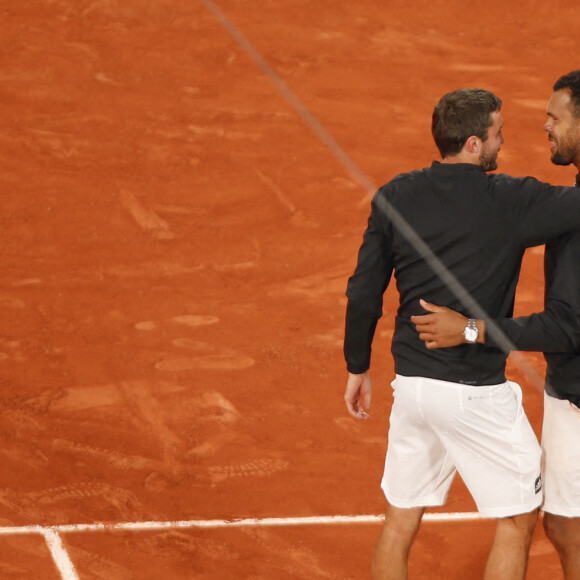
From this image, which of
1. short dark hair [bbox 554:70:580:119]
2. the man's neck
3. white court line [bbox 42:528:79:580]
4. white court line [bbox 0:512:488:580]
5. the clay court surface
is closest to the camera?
the man's neck

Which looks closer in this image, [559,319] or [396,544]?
[559,319]

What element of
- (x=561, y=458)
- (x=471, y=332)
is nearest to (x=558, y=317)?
(x=471, y=332)

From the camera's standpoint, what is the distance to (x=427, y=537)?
5.37 meters

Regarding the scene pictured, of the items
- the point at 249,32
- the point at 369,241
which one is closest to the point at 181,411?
the point at 369,241

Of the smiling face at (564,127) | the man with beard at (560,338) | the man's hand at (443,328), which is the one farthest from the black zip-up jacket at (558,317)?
the smiling face at (564,127)

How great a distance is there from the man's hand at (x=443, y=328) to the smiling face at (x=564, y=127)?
32.8 inches

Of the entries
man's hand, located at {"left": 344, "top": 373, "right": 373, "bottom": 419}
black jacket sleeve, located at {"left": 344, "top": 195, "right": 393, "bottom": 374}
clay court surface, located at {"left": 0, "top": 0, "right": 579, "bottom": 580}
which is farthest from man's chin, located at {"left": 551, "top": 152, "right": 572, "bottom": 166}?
clay court surface, located at {"left": 0, "top": 0, "right": 579, "bottom": 580}

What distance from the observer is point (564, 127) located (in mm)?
4176

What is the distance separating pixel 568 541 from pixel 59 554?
2498 millimetres

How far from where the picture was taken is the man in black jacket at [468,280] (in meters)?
3.87

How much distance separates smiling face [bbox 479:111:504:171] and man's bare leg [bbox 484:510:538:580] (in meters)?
1.38

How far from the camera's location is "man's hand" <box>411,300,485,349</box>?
12.8 ft

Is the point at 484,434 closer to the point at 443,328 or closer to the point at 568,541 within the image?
the point at 443,328

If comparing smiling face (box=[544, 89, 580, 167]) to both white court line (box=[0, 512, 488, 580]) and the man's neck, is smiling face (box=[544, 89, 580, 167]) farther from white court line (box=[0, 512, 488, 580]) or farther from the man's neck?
white court line (box=[0, 512, 488, 580])
